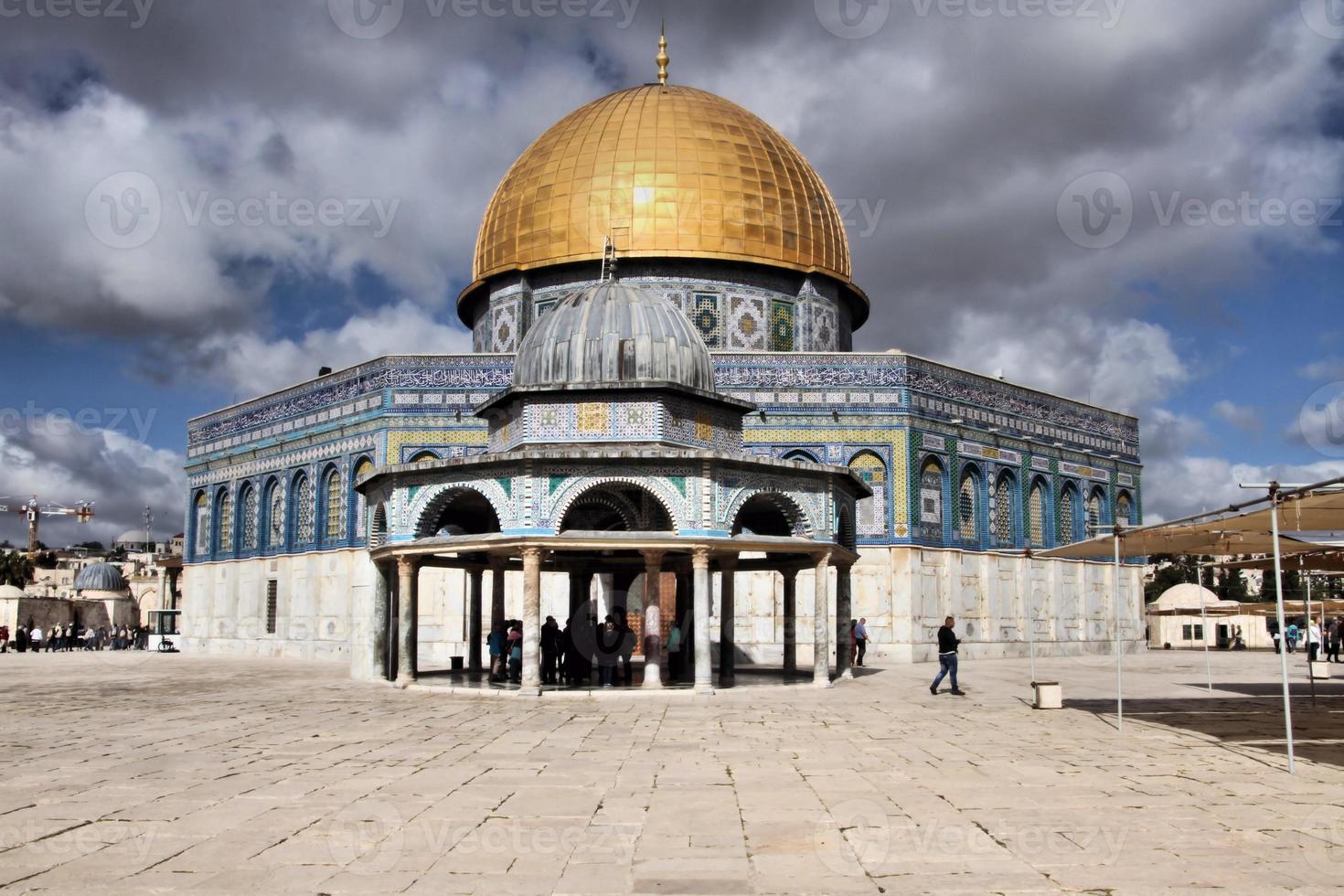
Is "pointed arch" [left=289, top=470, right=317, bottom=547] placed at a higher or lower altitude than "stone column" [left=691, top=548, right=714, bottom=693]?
higher

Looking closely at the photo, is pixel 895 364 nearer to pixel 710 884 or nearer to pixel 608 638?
pixel 608 638

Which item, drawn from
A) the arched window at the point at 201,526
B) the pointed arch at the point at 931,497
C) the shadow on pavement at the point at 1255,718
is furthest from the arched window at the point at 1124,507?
the arched window at the point at 201,526

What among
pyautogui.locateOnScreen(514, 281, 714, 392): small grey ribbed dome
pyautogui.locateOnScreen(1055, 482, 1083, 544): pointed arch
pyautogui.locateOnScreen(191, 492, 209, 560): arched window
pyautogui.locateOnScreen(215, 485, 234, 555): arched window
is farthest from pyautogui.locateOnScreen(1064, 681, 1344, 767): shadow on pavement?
pyautogui.locateOnScreen(191, 492, 209, 560): arched window

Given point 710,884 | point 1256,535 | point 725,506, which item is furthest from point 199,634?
point 710,884

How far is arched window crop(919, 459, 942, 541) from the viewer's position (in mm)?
30000

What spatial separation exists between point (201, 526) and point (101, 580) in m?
31.3

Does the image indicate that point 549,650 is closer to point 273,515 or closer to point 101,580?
point 273,515

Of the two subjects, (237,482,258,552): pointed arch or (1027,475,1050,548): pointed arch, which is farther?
(237,482,258,552): pointed arch

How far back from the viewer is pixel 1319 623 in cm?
3400

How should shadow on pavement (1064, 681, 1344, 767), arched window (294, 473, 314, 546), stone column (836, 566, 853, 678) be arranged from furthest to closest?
1. arched window (294, 473, 314, 546)
2. stone column (836, 566, 853, 678)
3. shadow on pavement (1064, 681, 1344, 767)

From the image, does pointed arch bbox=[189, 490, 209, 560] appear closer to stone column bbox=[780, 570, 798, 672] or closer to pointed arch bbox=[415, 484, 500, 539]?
pointed arch bbox=[415, 484, 500, 539]

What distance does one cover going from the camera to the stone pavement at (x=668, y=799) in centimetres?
632

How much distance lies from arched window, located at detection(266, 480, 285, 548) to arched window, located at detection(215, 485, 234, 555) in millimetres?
2135

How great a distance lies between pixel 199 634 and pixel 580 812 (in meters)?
32.4
